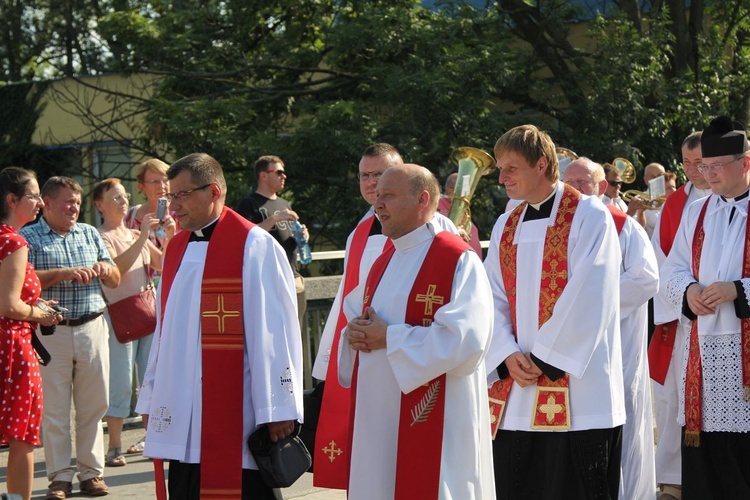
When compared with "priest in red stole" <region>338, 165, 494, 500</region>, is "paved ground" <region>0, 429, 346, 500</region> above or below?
below

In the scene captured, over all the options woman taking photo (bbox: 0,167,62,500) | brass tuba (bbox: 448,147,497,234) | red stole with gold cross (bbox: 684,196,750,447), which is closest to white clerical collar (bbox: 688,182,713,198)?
red stole with gold cross (bbox: 684,196,750,447)

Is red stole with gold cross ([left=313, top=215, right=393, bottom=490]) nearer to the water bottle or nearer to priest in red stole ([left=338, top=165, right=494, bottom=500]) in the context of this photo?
priest in red stole ([left=338, top=165, right=494, bottom=500])

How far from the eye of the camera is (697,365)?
6.05 meters

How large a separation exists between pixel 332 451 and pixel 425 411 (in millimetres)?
1489

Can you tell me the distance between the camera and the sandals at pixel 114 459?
8.02 metres

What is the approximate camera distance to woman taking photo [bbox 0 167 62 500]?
588cm

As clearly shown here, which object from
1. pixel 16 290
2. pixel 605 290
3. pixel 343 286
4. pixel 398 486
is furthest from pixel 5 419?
pixel 605 290

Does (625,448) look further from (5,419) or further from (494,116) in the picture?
(494,116)

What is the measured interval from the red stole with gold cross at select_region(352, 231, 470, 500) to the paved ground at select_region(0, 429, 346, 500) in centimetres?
270

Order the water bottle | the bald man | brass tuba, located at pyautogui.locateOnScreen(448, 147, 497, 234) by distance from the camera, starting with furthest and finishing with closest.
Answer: the water bottle
brass tuba, located at pyautogui.locateOnScreen(448, 147, 497, 234)
the bald man

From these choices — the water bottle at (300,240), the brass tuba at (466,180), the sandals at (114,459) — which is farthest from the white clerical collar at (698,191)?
the sandals at (114,459)

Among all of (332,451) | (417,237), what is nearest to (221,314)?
(417,237)

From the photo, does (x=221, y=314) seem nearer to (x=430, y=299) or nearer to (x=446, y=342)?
(x=430, y=299)

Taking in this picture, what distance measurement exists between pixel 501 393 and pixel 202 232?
1707mm
